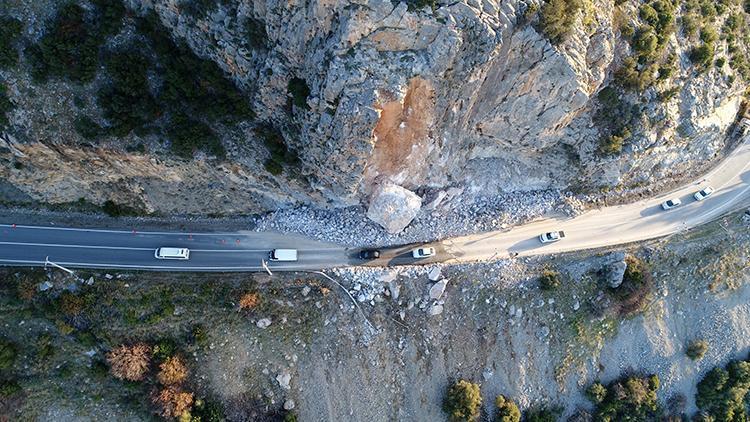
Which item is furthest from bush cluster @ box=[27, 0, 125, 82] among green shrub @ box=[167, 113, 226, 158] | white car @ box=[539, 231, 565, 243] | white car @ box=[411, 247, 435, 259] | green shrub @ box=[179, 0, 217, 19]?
white car @ box=[539, 231, 565, 243]

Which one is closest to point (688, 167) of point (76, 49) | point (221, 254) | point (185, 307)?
point (221, 254)

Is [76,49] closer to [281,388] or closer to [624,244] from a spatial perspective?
[281,388]

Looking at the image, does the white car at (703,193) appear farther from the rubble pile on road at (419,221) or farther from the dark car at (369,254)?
the dark car at (369,254)

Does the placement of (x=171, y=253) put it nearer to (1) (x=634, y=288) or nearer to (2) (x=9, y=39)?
(2) (x=9, y=39)

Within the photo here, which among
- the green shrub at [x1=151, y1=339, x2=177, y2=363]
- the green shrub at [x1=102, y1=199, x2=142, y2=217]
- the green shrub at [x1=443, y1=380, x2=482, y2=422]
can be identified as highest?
the green shrub at [x1=102, y1=199, x2=142, y2=217]

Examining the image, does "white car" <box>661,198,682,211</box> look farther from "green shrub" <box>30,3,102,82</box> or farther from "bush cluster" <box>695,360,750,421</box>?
"green shrub" <box>30,3,102,82</box>

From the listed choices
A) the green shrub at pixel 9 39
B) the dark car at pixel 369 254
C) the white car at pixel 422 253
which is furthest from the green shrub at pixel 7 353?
the white car at pixel 422 253
